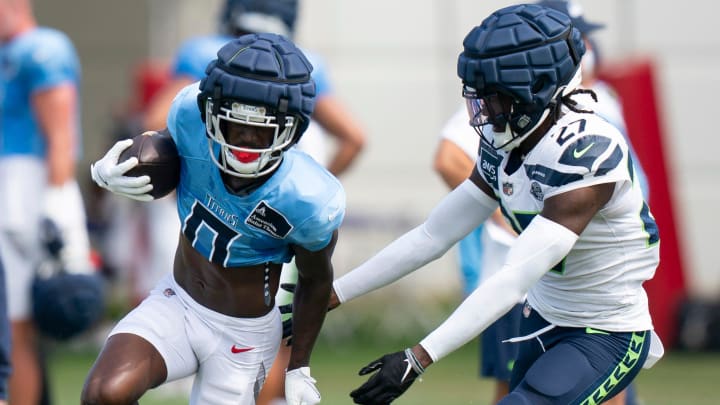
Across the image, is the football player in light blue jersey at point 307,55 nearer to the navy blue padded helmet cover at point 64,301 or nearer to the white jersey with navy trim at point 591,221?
the navy blue padded helmet cover at point 64,301

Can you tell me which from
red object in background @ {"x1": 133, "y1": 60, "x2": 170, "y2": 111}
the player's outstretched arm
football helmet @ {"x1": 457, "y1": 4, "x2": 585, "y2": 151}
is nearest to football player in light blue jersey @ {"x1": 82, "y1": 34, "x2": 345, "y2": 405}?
the player's outstretched arm

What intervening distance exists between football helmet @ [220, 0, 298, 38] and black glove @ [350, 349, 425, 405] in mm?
2201

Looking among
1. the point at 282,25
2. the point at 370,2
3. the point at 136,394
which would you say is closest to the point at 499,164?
the point at 136,394

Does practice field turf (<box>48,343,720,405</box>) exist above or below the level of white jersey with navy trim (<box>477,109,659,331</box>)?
below

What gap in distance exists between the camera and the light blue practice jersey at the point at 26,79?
5457mm

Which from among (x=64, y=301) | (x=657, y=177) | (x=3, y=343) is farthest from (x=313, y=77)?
(x=657, y=177)

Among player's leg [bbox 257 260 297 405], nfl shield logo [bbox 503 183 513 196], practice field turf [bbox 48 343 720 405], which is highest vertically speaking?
nfl shield logo [bbox 503 183 513 196]

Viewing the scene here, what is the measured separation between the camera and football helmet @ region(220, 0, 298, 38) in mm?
5461

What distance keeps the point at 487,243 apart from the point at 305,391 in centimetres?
125

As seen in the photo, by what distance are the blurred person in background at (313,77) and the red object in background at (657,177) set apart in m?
4.14

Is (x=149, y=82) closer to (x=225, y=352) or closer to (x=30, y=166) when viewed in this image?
(x=30, y=166)

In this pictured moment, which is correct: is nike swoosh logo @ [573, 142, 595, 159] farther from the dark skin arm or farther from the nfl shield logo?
the dark skin arm

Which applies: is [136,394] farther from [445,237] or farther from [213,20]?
[213,20]

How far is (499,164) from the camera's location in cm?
387
